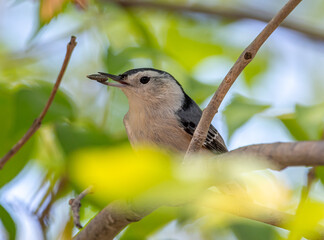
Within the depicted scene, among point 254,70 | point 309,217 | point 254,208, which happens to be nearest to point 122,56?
point 254,208

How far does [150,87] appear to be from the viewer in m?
1.85

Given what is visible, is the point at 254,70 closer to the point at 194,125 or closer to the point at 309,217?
the point at 194,125

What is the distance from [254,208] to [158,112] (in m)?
0.78

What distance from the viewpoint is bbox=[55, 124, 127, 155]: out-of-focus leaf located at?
1199 millimetres

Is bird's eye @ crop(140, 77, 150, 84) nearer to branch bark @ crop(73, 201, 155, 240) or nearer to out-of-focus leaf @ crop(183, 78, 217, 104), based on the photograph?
out-of-focus leaf @ crop(183, 78, 217, 104)

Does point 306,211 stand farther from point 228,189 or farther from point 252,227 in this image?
point 228,189

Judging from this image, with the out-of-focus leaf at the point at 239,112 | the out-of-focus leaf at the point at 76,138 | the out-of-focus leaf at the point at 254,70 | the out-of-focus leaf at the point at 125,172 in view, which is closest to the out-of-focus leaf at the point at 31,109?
the out-of-focus leaf at the point at 76,138

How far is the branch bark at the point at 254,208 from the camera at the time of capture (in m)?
0.62

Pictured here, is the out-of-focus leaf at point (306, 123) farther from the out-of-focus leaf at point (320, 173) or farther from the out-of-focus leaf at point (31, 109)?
the out-of-focus leaf at point (31, 109)

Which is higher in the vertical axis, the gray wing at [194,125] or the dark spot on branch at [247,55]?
the gray wing at [194,125]

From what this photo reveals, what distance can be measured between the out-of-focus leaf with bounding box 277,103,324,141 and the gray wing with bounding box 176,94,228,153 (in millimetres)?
466

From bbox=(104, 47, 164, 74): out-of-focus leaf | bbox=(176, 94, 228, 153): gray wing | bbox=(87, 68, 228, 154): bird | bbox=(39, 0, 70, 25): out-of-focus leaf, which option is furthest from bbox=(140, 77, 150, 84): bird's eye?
bbox=(39, 0, 70, 25): out-of-focus leaf

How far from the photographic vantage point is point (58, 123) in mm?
1296

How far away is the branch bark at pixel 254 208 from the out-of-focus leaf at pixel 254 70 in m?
1.24
